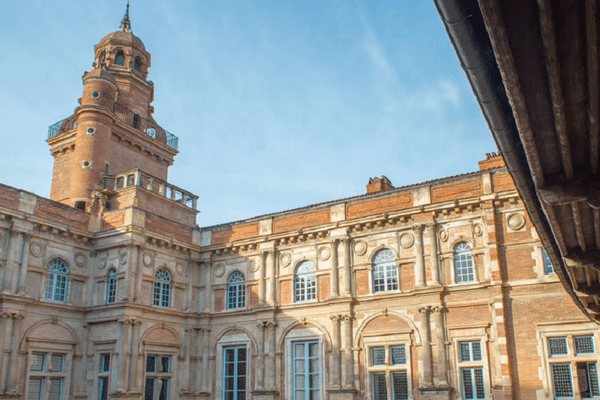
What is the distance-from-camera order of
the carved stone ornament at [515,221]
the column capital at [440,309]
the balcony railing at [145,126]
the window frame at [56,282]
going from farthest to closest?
the balcony railing at [145,126]
the window frame at [56,282]
the column capital at [440,309]
the carved stone ornament at [515,221]

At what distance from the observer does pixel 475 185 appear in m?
23.7

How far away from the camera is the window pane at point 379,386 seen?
23.6m

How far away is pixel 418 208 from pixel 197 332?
11.9m

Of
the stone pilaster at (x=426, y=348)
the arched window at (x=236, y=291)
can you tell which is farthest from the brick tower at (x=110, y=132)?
the stone pilaster at (x=426, y=348)

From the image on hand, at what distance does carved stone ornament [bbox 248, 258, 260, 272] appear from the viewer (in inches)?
1099

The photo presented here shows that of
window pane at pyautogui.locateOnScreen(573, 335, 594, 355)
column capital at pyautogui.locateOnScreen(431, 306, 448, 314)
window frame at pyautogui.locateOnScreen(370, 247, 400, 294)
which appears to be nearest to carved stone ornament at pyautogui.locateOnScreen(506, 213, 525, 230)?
column capital at pyautogui.locateOnScreen(431, 306, 448, 314)

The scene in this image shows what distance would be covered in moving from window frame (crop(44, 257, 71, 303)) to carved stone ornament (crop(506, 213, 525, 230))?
1805 cm

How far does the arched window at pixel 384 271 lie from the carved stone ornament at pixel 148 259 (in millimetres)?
9796

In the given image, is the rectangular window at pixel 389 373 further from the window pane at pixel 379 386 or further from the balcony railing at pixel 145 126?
the balcony railing at pixel 145 126

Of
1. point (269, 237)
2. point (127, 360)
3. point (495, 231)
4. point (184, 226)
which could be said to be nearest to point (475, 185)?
point (495, 231)

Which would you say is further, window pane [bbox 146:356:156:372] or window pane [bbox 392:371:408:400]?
window pane [bbox 146:356:156:372]

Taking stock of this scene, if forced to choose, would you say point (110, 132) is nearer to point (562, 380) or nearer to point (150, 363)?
point (150, 363)

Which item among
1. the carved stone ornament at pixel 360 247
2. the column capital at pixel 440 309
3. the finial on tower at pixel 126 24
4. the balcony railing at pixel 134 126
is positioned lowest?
the column capital at pixel 440 309

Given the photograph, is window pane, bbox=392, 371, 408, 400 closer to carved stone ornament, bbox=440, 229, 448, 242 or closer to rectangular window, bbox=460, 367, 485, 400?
rectangular window, bbox=460, 367, 485, 400
